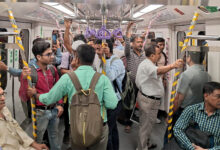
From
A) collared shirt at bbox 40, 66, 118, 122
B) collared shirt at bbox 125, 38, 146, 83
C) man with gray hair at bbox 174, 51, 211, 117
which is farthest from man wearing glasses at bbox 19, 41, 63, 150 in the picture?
collared shirt at bbox 125, 38, 146, 83

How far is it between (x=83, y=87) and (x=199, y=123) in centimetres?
123

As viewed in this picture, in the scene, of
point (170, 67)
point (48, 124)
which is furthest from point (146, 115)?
point (48, 124)

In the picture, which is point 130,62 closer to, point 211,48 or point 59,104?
point 59,104

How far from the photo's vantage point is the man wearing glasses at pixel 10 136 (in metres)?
2.08

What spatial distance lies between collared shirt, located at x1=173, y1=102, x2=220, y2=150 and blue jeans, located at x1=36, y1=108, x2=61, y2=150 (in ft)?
4.71

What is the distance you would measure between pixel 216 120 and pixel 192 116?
0.23m

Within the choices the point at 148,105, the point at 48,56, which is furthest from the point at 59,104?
the point at 148,105

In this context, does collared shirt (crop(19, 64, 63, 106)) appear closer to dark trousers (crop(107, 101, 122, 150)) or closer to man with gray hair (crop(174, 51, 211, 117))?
A: dark trousers (crop(107, 101, 122, 150))

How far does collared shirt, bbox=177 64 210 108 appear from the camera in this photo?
106 inches

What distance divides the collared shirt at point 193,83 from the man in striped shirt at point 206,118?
47cm

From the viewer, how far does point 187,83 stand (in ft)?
8.89

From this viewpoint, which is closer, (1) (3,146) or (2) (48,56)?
(1) (3,146)

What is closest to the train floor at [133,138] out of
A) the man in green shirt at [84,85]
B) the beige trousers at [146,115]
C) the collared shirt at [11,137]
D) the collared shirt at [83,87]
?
the beige trousers at [146,115]

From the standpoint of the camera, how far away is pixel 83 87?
1.93m
